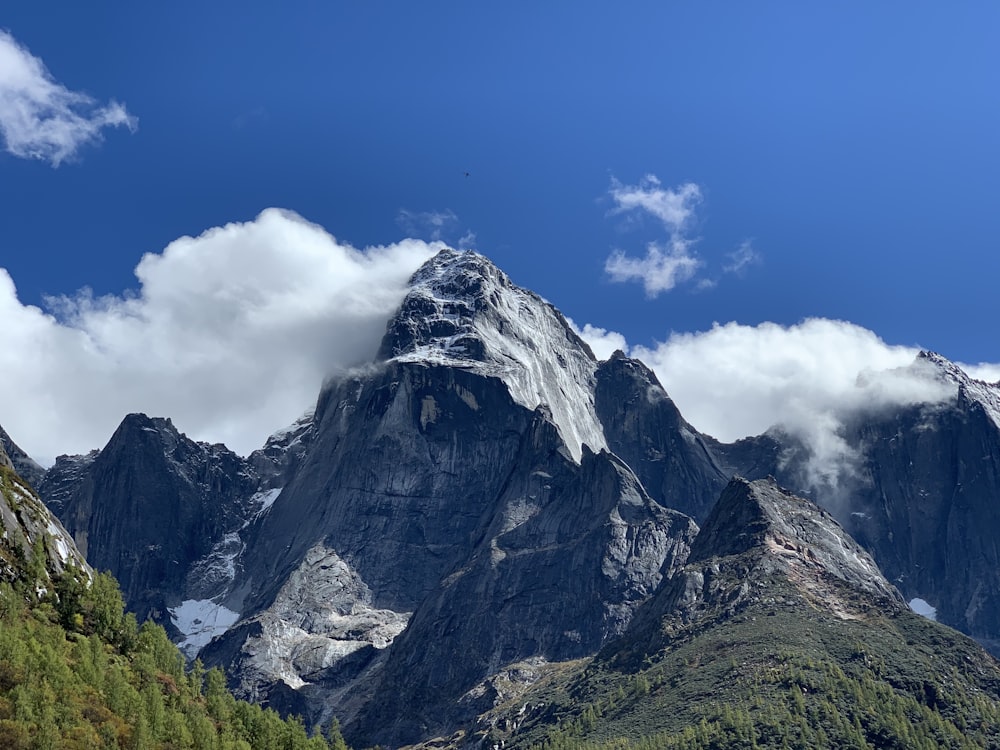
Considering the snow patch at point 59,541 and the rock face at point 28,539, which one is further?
the snow patch at point 59,541

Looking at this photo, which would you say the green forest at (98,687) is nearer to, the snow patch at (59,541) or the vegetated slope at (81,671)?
the vegetated slope at (81,671)

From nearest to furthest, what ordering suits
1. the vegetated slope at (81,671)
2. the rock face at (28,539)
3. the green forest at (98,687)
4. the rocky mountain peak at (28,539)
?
the green forest at (98,687) → the vegetated slope at (81,671) → the rocky mountain peak at (28,539) → the rock face at (28,539)

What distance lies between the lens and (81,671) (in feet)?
500

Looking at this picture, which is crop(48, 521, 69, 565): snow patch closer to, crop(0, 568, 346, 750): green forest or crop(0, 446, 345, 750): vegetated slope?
crop(0, 446, 345, 750): vegetated slope

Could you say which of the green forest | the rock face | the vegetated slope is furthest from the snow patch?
the green forest

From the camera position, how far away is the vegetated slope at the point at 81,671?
13650 centimetres

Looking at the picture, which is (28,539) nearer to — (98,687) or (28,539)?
(28,539)

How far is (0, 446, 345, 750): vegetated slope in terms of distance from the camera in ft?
448

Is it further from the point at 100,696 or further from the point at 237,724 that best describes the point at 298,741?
the point at 100,696

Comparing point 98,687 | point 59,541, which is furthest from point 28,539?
point 98,687

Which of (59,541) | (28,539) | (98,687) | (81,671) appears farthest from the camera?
(59,541)

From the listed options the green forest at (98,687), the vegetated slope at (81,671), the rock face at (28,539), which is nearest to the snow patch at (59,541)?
the rock face at (28,539)

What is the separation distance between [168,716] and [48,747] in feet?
97.3

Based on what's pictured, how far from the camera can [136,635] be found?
182m
